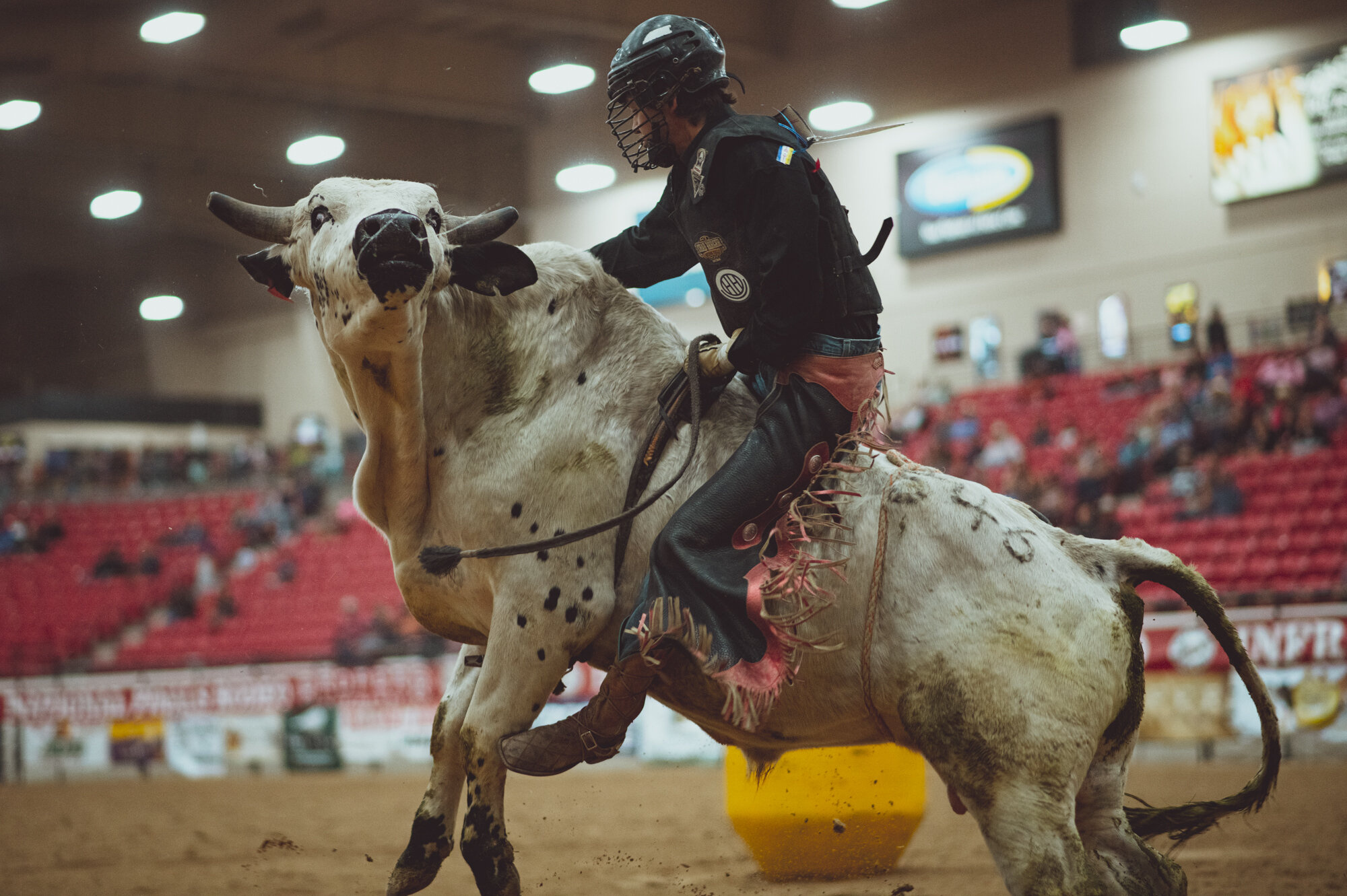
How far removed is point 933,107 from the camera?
23.0 metres

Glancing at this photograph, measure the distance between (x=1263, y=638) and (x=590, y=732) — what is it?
30.5ft

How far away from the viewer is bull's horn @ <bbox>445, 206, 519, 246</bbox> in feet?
12.3

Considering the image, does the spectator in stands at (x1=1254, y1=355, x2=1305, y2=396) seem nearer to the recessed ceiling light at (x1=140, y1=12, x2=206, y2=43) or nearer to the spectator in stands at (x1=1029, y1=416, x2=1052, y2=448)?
the spectator in stands at (x1=1029, y1=416, x2=1052, y2=448)

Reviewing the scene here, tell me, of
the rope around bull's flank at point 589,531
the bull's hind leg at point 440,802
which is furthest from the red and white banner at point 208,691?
the rope around bull's flank at point 589,531

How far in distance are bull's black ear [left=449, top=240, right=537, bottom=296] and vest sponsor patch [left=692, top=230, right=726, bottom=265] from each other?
19.9 inches

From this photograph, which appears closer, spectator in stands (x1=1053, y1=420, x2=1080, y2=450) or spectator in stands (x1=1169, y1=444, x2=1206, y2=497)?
spectator in stands (x1=1169, y1=444, x2=1206, y2=497)

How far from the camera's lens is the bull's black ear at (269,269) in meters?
3.75

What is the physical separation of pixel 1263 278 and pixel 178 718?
18.0 m

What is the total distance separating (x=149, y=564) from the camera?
2320 centimetres

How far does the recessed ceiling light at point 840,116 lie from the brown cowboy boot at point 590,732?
14.3ft

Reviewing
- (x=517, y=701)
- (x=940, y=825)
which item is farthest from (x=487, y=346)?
(x=940, y=825)

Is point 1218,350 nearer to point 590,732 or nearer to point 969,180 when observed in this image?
point 969,180

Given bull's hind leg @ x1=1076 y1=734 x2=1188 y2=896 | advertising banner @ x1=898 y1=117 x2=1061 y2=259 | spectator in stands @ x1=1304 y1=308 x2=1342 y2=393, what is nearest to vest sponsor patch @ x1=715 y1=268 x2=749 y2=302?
bull's hind leg @ x1=1076 y1=734 x2=1188 y2=896

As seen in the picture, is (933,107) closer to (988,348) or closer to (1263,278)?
(988,348)
